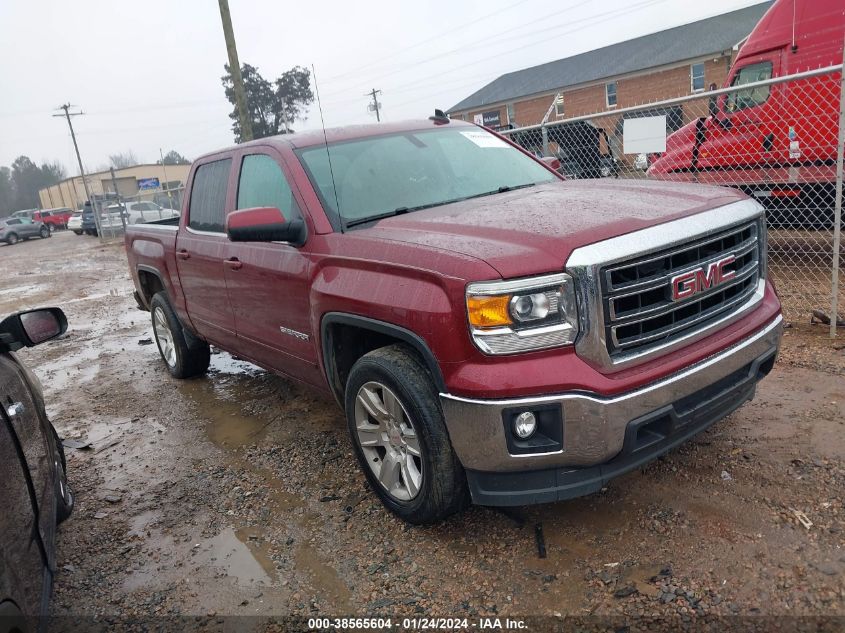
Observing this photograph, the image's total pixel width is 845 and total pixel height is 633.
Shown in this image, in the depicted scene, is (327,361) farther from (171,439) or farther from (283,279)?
(171,439)

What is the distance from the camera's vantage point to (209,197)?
481 cm

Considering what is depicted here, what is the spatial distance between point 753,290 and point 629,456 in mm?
1195

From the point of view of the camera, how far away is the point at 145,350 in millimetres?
7625

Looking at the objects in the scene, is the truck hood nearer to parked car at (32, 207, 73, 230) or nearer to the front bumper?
the front bumper

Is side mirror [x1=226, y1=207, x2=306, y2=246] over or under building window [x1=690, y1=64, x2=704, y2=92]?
under

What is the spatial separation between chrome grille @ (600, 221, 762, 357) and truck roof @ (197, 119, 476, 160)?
6.90 feet

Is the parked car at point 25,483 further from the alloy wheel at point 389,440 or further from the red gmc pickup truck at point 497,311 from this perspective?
the alloy wheel at point 389,440

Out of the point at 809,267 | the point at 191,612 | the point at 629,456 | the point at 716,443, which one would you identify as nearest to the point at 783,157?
the point at 809,267

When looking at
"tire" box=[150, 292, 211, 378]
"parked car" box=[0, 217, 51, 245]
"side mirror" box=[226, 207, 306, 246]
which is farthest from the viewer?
"parked car" box=[0, 217, 51, 245]

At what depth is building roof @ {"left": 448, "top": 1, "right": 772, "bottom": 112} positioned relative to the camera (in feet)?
101

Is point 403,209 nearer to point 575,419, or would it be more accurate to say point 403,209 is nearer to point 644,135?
point 575,419

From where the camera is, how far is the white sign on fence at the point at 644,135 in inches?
246

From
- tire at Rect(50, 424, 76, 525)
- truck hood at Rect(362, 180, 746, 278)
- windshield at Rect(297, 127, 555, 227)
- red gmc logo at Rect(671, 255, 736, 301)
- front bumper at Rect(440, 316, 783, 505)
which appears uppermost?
windshield at Rect(297, 127, 555, 227)

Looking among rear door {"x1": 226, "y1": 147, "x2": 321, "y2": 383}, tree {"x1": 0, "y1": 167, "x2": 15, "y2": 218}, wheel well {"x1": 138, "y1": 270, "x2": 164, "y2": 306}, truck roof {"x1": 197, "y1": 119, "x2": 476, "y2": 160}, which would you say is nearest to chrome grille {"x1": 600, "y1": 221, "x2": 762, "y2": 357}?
rear door {"x1": 226, "y1": 147, "x2": 321, "y2": 383}
